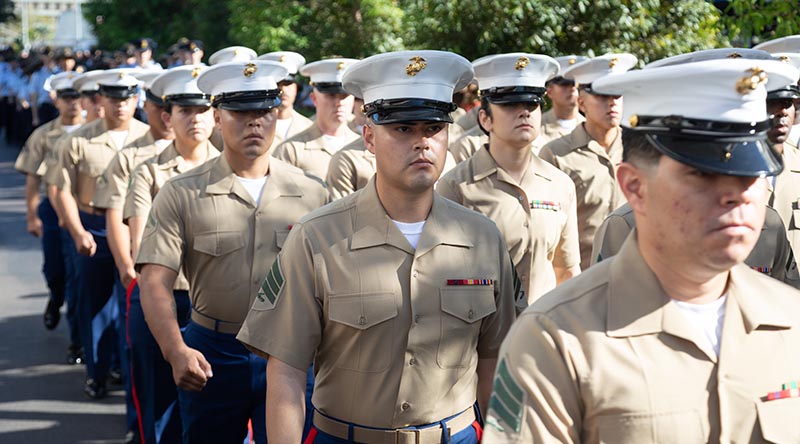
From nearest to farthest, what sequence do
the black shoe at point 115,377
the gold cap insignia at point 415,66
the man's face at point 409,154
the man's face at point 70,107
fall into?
the man's face at point 409,154 < the gold cap insignia at point 415,66 < the black shoe at point 115,377 < the man's face at point 70,107

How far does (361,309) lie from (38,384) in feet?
18.9

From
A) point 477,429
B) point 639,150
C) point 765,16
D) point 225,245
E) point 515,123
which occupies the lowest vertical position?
point 477,429

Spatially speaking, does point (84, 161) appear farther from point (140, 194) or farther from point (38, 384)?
point (140, 194)

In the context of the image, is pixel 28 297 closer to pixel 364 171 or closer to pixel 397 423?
pixel 364 171

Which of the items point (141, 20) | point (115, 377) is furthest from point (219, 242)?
point (141, 20)

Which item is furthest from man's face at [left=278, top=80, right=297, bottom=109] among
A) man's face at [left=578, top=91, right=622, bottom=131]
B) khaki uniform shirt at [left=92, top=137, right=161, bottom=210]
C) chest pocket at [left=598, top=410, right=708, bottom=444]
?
chest pocket at [left=598, top=410, right=708, bottom=444]

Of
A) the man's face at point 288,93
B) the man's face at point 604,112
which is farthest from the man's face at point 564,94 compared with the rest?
the man's face at point 288,93

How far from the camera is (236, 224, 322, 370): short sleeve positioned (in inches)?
150

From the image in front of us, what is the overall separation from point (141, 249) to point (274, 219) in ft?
2.00

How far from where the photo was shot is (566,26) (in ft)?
42.6

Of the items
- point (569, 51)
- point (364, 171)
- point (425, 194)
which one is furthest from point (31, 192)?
point (425, 194)

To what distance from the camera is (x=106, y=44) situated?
106ft

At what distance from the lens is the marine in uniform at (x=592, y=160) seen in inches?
278

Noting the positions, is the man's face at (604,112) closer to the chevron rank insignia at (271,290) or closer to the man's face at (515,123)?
the man's face at (515,123)
